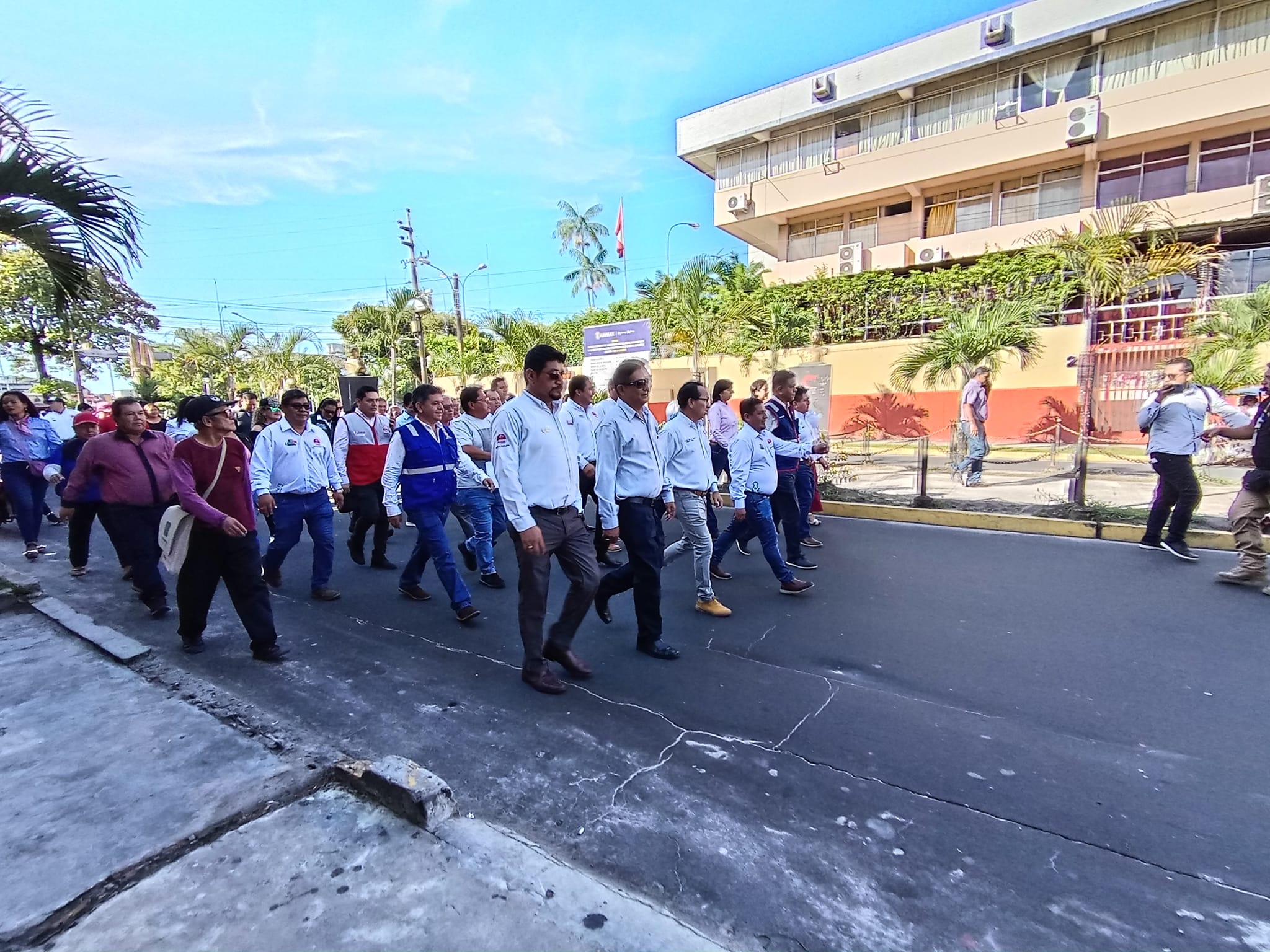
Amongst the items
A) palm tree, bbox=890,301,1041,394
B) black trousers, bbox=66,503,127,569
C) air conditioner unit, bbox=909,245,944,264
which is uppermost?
air conditioner unit, bbox=909,245,944,264

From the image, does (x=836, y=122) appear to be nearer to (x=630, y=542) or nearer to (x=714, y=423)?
(x=714, y=423)

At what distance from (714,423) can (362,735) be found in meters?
5.64

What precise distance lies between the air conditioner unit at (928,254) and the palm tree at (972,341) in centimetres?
833

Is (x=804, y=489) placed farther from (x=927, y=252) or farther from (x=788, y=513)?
(x=927, y=252)

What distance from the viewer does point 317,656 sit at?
430 centimetres

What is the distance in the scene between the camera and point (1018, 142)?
67.3 ft

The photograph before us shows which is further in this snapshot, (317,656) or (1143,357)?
(1143,357)

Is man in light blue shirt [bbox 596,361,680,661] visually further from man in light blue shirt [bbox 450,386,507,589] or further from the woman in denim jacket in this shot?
the woman in denim jacket

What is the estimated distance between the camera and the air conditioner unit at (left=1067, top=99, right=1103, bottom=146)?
19.2 meters

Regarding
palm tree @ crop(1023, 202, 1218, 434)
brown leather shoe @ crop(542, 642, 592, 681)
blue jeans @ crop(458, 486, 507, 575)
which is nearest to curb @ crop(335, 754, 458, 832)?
brown leather shoe @ crop(542, 642, 592, 681)

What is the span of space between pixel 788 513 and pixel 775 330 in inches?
584

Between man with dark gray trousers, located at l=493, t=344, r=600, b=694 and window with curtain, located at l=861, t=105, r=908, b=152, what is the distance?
23.4 metres

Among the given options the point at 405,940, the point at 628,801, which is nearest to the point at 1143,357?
the point at 628,801

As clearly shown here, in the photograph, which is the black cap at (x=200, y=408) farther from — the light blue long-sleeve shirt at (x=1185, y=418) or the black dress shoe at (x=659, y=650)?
the light blue long-sleeve shirt at (x=1185, y=418)
